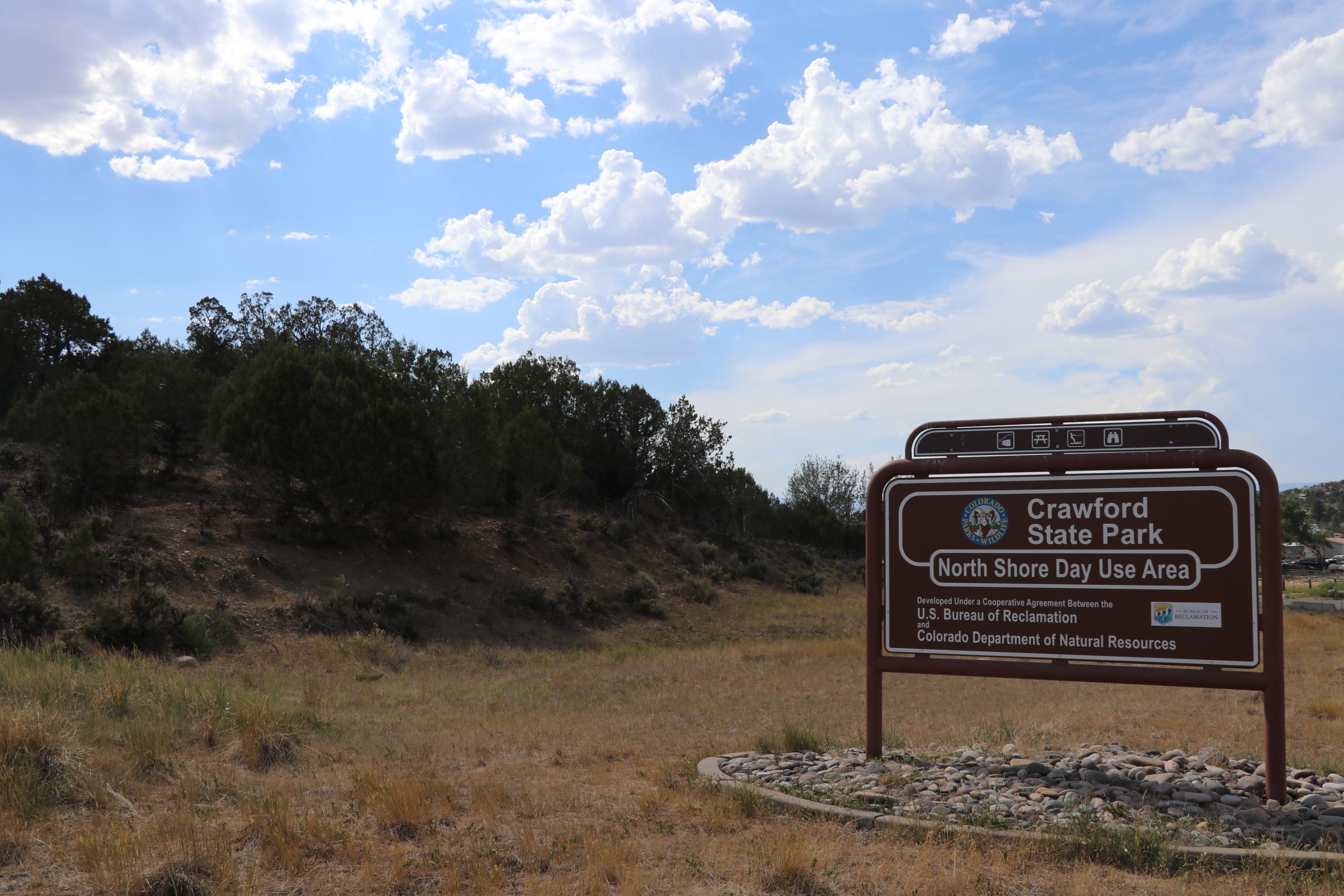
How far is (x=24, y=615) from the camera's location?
1642 centimetres

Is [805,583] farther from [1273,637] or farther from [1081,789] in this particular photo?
[1081,789]

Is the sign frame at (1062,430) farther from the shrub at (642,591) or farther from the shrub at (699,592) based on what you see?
the shrub at (699,592)

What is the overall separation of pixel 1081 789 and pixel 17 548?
19.8 metres

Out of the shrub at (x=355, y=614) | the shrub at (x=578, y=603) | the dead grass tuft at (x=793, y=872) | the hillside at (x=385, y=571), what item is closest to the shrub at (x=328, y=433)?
the hillside at (x=385, y=571)

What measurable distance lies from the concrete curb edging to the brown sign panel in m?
Answer: 2.03

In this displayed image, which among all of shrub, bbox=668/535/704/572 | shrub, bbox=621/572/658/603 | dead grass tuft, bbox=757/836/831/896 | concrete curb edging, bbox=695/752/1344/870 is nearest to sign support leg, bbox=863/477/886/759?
concrete curb edging, bbox=695/752/1344/870

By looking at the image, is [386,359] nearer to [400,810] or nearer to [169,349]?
[169,349]

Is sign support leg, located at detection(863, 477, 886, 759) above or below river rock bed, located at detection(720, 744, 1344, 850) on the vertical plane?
above


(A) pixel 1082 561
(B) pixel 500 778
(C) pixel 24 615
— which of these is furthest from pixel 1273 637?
(C) pixel 24 615

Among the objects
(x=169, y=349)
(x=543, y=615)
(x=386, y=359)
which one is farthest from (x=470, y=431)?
(x=169, y=349)

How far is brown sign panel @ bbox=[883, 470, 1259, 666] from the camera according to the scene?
6945 mm

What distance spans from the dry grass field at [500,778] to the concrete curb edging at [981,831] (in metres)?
0.12

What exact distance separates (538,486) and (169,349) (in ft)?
60.0

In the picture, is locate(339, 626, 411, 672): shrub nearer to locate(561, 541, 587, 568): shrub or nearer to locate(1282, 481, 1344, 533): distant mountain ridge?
locate(561, 541, 587, 568): shrub
